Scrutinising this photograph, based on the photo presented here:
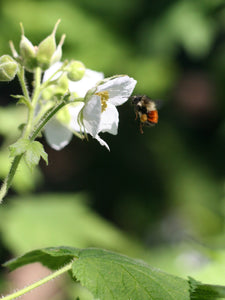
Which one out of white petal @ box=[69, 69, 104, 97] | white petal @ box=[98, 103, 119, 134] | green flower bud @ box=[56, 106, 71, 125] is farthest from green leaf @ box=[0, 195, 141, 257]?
white petal @ box=[98, 103, 119, 134]

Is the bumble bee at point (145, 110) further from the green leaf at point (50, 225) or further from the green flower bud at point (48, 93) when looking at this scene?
the green leaf at point (50, 225)

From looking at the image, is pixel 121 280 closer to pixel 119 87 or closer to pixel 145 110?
pixel 119 87

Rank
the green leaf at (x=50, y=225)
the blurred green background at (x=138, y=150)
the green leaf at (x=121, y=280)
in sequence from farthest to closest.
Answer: the blurred green background at (x=138, y=150) < the green leaf at (x=50, y=225) < the green leaf at (x=121, y=280)

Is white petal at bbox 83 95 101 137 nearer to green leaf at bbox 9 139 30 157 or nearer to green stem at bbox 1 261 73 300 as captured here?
green leaf at bbox 9 139 30 157

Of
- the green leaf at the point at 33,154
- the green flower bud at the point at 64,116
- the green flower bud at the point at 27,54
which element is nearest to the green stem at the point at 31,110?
the green flower bud at the point at 27,54

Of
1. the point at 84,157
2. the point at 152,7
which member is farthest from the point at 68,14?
the point at 84,157

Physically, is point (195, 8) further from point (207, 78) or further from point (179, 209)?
point (179, 209)
